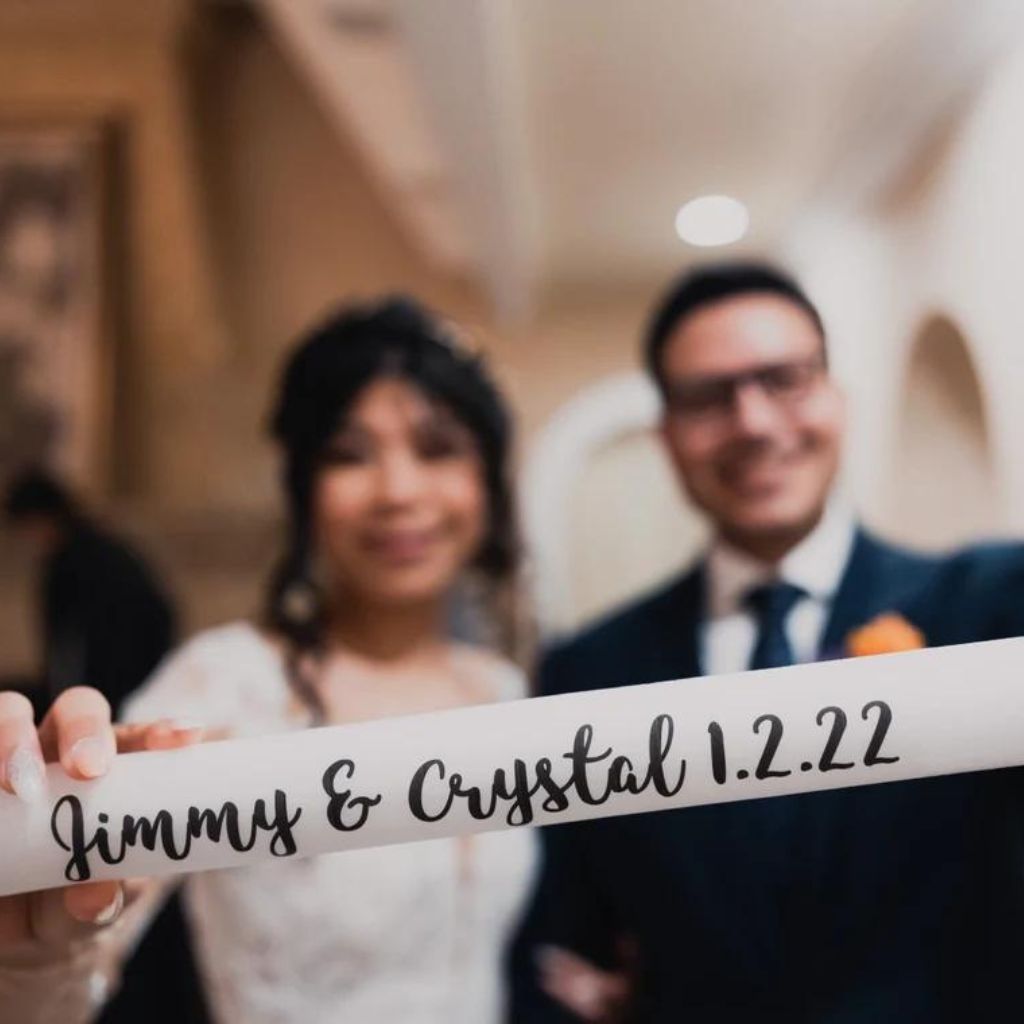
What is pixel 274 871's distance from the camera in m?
0.55

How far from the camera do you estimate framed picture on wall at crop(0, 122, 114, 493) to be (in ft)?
6.73

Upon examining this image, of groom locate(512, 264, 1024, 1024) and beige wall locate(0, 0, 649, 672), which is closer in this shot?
groom locate(512, 264, 1024, 1024)

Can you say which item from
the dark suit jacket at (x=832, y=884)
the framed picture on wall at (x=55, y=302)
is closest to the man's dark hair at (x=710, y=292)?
the dark suit jacket at (x=832, y=884)

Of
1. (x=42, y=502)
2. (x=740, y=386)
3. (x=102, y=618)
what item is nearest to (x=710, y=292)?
(x=740, y=386)

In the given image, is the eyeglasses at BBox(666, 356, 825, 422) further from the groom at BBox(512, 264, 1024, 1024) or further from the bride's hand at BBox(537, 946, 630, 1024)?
the bride's hand at BBox(537, 946, 630, 1024)

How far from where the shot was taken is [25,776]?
1.02 feet

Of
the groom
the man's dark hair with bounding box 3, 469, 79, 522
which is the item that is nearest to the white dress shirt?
the groom

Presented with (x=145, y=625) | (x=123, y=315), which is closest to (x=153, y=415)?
(x=123, y=315)

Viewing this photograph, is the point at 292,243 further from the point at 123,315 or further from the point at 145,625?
the point at 145,625

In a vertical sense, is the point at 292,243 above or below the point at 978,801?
above

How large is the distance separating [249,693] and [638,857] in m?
0.22

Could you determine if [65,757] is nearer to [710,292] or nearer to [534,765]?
[534,765]

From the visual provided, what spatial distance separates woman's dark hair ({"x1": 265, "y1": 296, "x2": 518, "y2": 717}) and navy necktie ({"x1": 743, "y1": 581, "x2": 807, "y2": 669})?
251 millimetres

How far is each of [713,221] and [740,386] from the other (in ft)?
0.68
